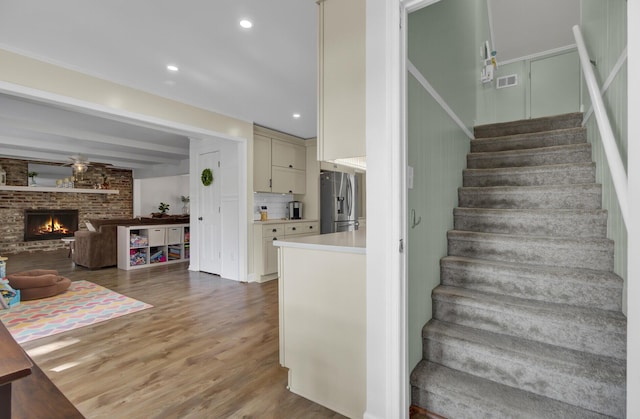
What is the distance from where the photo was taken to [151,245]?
5.74 meters

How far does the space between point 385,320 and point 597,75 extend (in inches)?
83.4

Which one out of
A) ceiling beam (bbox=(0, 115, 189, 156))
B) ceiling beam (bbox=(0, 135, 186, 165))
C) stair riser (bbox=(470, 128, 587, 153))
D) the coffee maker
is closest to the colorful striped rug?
ceiling beam (bbox=(0, 115, 189, 156))

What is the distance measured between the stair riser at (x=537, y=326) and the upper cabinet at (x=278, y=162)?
11.9 feet

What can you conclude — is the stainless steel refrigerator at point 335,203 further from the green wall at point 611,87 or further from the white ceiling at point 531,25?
the green wall at point 611,87

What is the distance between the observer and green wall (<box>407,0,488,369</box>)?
5.50 ft

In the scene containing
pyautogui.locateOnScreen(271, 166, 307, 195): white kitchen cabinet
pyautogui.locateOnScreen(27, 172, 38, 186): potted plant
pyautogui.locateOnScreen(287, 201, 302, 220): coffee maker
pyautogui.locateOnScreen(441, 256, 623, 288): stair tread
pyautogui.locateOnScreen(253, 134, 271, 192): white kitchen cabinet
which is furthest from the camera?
pyautogui.locateOnScreen(27, 172, 38, 186): potted plant

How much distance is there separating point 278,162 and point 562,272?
4216 mm

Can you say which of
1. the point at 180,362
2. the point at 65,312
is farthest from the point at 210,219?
the point at 180,362

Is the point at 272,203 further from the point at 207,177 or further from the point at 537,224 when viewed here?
the point at 537,224

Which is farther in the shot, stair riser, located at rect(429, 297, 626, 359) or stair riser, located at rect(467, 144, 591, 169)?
stair riser, located at rect(467, 144, 591, 169)

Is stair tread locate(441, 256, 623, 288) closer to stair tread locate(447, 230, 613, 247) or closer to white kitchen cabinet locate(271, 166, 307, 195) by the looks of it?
stair tread locate(447, 230, 613, 247)

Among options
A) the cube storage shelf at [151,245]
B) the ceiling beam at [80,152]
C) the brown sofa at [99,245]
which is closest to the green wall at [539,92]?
the cube storage shelf at [151,245]

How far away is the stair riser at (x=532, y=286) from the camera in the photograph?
1.67 meters

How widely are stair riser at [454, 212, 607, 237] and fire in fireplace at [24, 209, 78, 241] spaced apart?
9.87 meters
